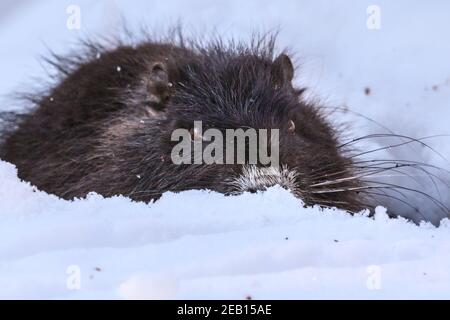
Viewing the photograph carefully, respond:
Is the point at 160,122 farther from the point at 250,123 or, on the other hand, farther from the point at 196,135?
the point at 250,123

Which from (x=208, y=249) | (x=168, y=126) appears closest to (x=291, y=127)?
(x=168, y=126)

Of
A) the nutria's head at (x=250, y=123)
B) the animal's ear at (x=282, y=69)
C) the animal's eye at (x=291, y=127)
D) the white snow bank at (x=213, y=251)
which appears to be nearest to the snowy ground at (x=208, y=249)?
the white snow bank at (x=213, y=251)

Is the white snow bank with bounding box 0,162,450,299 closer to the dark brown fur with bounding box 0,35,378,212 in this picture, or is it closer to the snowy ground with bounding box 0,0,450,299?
the snowy ground with bounding box 0,0,450,299

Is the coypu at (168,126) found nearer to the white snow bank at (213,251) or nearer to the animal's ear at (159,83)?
the animal's ear at (159,83)

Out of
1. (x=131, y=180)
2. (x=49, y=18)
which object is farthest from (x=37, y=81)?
(x=131, y=180)

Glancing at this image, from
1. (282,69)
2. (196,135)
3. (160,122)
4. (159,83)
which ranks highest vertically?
(282,69)

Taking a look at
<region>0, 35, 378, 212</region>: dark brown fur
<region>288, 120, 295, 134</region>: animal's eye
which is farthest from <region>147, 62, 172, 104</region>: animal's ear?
<region>288, 120, 295, 134</region>: animal's eye
